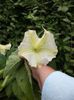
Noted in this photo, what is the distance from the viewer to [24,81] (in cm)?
184

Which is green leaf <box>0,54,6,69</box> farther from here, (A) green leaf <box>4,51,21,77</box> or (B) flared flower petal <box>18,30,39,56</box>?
(B) flared flower petal <box>18,30,39,56</box>

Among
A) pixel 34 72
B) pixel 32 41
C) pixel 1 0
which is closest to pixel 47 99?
pixel 34 72

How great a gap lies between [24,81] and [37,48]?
177mm

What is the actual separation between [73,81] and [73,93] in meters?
0.07

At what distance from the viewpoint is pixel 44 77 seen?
1586 millimetres

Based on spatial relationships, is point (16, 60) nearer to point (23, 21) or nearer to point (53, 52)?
point (53, 52)

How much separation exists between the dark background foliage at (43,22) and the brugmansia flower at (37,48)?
57 cm

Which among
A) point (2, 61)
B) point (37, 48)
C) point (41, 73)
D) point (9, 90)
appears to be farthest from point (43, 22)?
point (41, 73)

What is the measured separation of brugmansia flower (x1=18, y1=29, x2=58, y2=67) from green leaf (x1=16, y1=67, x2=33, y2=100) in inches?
4.7

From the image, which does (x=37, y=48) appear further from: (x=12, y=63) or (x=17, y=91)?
(x=17, y=91)

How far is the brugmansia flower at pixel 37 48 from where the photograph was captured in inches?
67.4

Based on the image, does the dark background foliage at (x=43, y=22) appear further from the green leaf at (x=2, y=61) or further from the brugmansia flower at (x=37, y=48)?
the brugmansia flower at (x=37, y=48)

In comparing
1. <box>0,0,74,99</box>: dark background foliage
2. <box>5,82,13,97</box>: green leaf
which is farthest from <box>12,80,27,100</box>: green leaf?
<box>0,0,74,99</box>: dark background foliage

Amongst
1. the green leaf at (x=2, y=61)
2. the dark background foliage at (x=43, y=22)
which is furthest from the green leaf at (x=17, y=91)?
the dark background foliage at (x=43, y=22)
